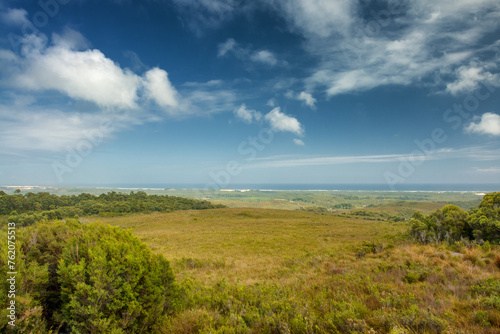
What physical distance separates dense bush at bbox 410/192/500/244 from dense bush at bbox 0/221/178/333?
51.1 feet

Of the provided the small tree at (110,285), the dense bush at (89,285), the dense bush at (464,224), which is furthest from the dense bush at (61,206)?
the dense bush at (464,224)

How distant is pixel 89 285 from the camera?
3883 mm

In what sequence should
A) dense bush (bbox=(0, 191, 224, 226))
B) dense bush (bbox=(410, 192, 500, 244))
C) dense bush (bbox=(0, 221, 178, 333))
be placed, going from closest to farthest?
dense bush (bbox=(0, 221, 178, 333)) → dense bush (bbox=(410, 192, 500, 244)) → dense bush (bbox=(0, 191, 224, 226))

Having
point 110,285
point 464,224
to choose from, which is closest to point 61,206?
point 110,285

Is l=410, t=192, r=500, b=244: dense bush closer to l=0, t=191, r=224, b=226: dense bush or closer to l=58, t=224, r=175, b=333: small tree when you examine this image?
l=58, t=224, r=175, b=333: small tree

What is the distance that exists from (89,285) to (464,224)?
21339 millimetres

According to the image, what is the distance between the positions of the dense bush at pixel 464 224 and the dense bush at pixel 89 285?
15567 mm

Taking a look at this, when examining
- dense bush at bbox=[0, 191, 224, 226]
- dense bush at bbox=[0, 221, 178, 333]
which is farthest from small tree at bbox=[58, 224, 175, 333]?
dense bush at bbox=[0, 191, 224, 226]

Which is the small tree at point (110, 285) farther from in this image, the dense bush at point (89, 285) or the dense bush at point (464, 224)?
the dense bush at point (464, 224)

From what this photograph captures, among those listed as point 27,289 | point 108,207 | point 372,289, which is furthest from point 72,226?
point 108,207

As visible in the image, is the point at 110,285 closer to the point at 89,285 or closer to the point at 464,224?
the point at 89,285

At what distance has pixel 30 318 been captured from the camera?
3531 mm

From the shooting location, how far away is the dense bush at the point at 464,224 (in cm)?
1218

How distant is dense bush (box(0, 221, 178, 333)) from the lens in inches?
147
